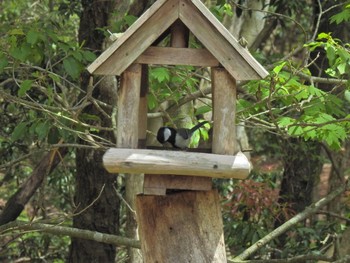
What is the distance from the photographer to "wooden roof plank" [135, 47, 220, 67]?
13.1 ft

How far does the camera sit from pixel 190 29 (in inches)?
155

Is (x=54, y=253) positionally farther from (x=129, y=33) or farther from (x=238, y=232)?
(x=129, y=33)

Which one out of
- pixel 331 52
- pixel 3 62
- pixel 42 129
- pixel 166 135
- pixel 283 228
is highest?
pixel 331 52

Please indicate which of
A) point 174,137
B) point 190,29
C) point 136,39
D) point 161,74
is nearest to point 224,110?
point 174,137

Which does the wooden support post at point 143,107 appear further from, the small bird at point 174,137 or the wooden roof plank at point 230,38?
the wooden roof plank at point 230,38

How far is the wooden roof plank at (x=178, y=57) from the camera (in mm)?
3994

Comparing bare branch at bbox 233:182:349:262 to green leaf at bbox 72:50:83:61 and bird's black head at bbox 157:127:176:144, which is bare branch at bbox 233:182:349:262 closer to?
green leaf at bbox 72:50:83:61

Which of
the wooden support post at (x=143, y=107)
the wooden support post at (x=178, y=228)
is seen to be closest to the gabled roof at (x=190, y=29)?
the wooden support post at (x=143, y=107)

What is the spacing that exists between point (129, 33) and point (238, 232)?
12.8 ft

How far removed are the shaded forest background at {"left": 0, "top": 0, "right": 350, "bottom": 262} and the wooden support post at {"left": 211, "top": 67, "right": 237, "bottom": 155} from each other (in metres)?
0.80

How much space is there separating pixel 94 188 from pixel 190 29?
10.9ft

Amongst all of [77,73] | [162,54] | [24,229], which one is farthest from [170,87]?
[162,54]

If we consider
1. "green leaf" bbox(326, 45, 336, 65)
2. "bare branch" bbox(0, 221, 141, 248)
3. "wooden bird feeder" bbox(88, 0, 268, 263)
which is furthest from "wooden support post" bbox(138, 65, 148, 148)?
"bare branch" bbox(0, 221, 141, 248)

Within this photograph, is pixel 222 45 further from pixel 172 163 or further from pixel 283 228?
pixel 283 228
